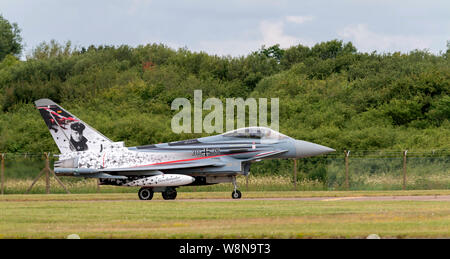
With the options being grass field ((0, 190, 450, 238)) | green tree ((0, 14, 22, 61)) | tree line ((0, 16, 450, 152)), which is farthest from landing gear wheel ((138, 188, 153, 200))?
green tree ((0, 14, 22, 61))

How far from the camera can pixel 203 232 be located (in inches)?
619

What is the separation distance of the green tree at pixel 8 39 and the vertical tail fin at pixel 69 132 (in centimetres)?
5174

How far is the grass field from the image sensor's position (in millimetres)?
15352

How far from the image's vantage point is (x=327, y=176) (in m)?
39.5

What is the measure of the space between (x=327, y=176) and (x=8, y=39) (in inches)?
2013

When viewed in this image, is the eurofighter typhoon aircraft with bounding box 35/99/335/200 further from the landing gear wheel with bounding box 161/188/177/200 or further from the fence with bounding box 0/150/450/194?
the fence with bounding box 0/150/450/194

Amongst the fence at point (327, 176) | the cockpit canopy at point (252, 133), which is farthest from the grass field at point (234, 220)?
the fence at point (327, 176)

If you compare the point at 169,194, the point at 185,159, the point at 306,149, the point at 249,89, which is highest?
the point at 249,89

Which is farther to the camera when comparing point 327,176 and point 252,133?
point 327,176

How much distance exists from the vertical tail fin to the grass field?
6.31 metres

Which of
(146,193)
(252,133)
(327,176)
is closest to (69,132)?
(146,193)

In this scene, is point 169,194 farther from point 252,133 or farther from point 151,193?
point 252,133

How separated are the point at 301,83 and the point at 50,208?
36.8 meters
